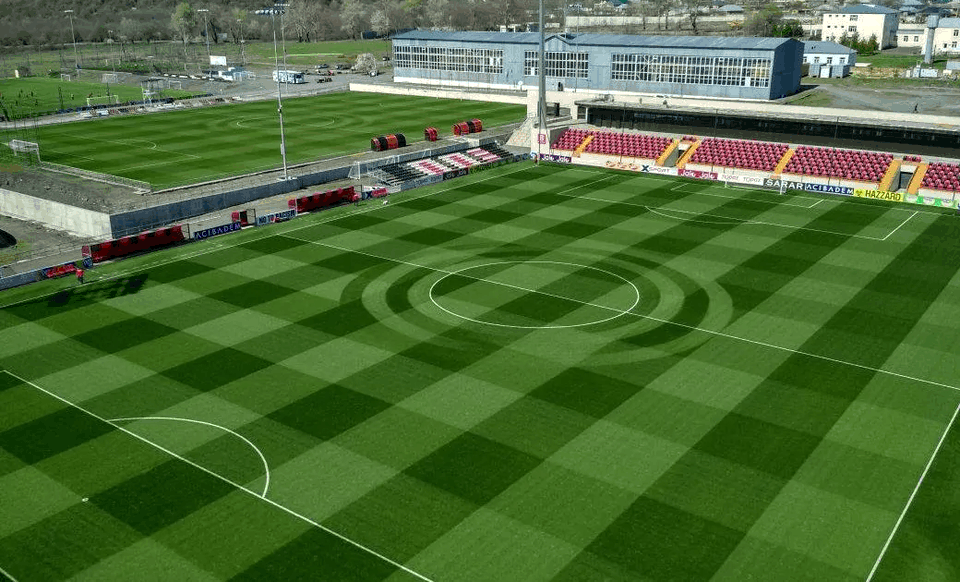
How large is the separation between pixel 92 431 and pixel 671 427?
74.6ft

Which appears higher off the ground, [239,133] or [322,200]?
[239,133]

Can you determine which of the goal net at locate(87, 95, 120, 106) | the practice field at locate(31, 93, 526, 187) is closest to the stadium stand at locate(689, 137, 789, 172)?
the practice field at locate(31, 93, 526, 187)

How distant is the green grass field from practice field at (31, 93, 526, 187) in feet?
64.4

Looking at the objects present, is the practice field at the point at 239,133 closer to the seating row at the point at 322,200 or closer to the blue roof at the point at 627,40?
the blue roof at the point at 627,40

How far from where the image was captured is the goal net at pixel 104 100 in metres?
130

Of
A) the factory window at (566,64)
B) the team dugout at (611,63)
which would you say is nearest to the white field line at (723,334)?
the team dugout at (611,63)

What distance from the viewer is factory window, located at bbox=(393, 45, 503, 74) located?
5418 inches

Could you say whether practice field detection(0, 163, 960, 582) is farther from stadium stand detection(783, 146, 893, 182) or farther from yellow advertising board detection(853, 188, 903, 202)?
stadium stand detection(783, 146, 893, 182)

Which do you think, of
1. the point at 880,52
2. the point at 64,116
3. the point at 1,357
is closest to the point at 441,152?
the point at 1,357

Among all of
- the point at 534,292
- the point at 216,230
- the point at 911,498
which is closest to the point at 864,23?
the point at 534,292

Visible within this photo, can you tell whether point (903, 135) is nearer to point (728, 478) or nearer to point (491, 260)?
point (491, 260)

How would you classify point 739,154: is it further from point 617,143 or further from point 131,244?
point 131,244

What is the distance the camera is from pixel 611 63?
121312 millimetres

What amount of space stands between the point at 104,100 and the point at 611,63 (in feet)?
279
